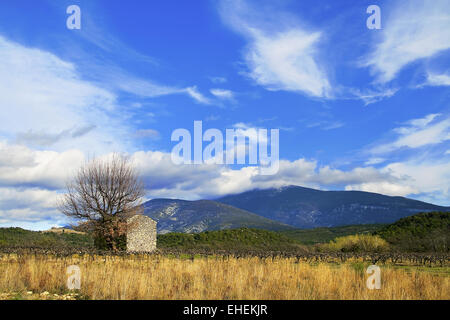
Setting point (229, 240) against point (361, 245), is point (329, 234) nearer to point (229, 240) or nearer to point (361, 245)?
point (229, 240)

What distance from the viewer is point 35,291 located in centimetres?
1333

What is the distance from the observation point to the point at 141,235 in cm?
4534

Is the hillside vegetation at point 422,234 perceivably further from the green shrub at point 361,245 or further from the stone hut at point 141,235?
the stone hut at point 141,235

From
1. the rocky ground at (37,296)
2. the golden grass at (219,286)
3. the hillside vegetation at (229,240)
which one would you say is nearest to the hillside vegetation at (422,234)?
the hillside vegetation at (229,240)

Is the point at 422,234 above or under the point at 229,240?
above

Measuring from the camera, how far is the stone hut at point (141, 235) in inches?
1652

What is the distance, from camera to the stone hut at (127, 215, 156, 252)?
42.0 m

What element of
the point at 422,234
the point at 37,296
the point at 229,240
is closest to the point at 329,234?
the point at 229,240

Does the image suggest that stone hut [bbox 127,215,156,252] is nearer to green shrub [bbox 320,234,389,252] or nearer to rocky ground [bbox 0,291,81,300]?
green shrub [bbox 320,234,389,252]

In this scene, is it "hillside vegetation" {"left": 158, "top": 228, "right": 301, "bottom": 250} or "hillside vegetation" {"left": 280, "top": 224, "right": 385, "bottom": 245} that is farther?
"hillside vegetation" {"left": 280, "top": 224, "right": 385, "bottom": 245}

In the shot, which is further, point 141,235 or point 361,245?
point 141,235

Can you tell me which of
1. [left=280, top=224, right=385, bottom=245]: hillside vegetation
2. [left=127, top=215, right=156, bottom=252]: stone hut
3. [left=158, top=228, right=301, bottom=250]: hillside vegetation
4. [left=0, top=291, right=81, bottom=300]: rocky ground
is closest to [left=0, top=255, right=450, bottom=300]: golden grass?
[left=0, top=291, right=81, bottom=300]: rocky ground

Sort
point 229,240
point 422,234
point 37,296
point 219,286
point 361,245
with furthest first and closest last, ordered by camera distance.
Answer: point 229,240
point 422,234
point 361,245
point 219,286
point 37,296
